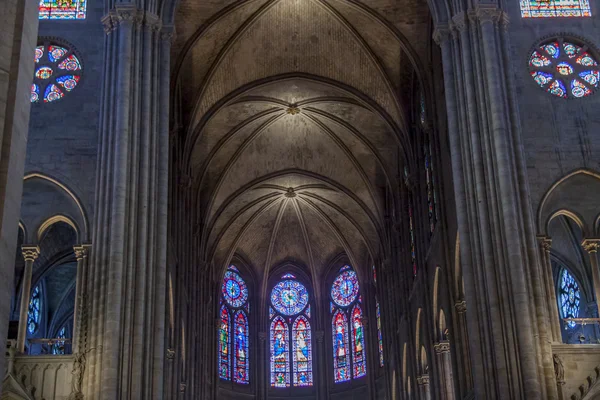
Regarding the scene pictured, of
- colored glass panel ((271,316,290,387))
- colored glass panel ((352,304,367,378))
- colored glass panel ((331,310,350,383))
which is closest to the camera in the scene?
colored glass panel ((352,304,367,378))

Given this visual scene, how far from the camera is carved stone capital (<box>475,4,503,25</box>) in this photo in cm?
2448

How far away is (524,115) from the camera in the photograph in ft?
82.3

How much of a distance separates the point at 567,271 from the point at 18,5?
2420cm

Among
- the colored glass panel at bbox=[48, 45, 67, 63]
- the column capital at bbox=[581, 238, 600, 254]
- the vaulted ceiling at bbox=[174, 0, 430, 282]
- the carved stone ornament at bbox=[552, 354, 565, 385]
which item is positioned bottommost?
the carved stone ornament at bbox=[552, 354, 565, 385]

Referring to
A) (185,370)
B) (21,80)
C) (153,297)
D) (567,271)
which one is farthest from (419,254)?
(21,80)

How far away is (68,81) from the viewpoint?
2552 centimetres

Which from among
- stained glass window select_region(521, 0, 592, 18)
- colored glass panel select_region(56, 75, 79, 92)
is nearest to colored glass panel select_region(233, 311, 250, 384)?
colored glass panel select_region(56, 75, 79, 92)

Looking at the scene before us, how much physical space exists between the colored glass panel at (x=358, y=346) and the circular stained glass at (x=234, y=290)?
5930mm

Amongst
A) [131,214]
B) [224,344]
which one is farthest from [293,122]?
[131,214]

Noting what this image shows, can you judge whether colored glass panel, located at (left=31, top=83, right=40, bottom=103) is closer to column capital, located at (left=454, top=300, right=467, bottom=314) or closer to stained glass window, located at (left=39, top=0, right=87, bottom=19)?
stained glass window, located at (left=39, top=0, right=87, bottom=19)

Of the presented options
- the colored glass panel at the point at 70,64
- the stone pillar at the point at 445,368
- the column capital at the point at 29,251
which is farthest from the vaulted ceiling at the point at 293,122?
the column capital at the point at 29,251

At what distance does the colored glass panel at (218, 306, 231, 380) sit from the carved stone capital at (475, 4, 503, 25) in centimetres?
2569

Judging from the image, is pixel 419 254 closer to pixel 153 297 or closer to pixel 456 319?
pixel 456 319

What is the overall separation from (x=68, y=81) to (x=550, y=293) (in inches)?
549
